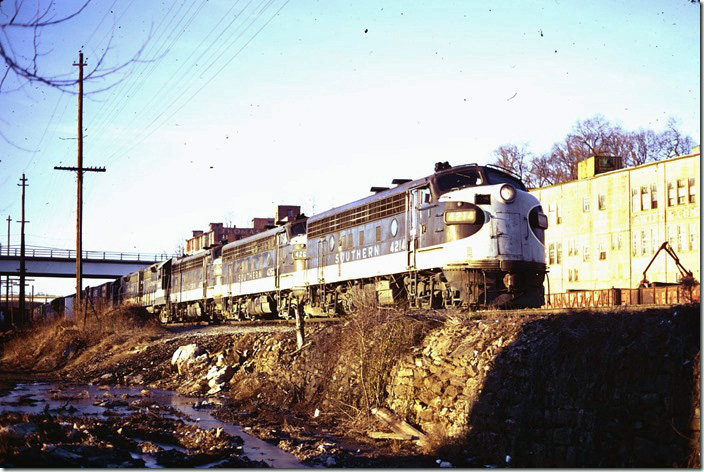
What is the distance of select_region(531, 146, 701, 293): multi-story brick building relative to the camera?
1762 inches

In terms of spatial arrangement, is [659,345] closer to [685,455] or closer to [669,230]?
[685,455]

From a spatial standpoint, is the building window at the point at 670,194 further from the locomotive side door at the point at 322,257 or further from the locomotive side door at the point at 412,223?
the locomotive side door at the point at 412,223

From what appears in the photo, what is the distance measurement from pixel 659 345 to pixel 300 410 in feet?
33.0

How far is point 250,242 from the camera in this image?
134 ft

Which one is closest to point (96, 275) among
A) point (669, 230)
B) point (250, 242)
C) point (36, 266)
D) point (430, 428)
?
point (36, 266)

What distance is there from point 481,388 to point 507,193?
25.9 feet

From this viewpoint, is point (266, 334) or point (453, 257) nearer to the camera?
point (453, 257)

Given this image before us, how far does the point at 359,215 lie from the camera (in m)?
27.3

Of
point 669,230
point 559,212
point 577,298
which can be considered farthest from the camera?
point 559,212

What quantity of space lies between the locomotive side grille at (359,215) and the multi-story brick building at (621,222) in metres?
21.6

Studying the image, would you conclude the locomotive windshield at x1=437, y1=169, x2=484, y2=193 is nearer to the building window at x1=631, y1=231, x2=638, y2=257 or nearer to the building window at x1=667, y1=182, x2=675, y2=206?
the building window at x1=667, y1=182, x2=675, y2=206

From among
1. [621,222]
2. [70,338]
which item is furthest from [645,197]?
[70,338]

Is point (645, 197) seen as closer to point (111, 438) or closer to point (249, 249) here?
point (249, 249)

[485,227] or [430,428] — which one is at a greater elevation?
[485,227]
